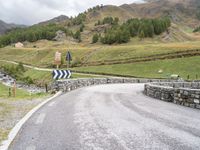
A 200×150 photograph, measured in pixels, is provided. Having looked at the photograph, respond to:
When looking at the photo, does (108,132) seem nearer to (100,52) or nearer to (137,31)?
(100,52)

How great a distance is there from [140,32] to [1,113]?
163305 mm

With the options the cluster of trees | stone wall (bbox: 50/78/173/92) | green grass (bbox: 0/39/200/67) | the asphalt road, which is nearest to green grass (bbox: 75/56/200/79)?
green grass (bbox: 0/39/200/67)

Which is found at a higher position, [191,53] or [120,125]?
[191,53]

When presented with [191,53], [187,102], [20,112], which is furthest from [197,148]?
[191,53]

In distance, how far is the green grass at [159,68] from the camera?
224 feet

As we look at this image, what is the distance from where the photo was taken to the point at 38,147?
817 centimetres

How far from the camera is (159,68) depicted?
7406 cm

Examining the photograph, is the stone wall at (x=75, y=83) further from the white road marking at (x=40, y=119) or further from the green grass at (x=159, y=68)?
the green grass at (x=159, y=68)

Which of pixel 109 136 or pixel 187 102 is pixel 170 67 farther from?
pixel 109 136

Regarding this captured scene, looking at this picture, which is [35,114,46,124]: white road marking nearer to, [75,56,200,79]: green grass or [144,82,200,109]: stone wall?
[144,82,200,109]: stone wall

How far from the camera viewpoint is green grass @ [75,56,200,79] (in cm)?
6819

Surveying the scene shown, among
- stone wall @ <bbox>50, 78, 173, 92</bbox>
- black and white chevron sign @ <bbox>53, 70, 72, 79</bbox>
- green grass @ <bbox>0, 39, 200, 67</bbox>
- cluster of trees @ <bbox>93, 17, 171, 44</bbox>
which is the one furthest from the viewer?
cluster of trees @ <bbox>93, 17, 171, 44</bbox>

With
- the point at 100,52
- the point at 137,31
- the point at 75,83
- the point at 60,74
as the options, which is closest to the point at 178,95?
the point at 60,74

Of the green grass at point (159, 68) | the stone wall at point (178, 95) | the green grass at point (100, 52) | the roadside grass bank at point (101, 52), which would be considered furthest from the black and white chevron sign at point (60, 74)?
the green grass at point (100, 52)
